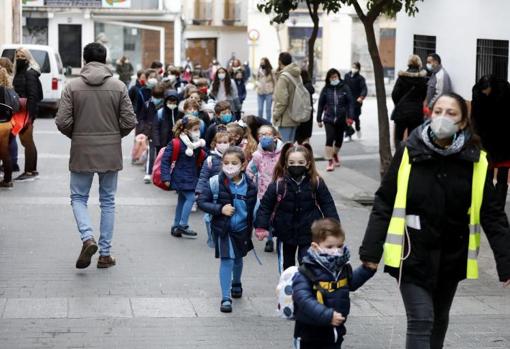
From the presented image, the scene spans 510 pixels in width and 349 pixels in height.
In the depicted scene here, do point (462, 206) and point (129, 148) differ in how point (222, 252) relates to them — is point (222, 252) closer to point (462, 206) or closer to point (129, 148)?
point (462, 206)

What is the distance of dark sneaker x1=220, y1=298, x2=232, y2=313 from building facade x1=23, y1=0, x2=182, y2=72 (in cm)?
3820

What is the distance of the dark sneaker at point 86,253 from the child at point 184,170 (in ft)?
7.15

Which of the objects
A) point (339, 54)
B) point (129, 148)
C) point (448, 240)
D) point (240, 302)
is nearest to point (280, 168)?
point (240, 302)

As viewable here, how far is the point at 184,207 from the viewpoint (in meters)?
11.9

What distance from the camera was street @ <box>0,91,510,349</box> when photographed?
7.69 metres

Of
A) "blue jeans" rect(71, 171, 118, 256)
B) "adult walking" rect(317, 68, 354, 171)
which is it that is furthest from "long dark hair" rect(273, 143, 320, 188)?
Result: "adult walking" rect(317, 68, 354, 171)

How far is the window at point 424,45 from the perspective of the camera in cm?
1994

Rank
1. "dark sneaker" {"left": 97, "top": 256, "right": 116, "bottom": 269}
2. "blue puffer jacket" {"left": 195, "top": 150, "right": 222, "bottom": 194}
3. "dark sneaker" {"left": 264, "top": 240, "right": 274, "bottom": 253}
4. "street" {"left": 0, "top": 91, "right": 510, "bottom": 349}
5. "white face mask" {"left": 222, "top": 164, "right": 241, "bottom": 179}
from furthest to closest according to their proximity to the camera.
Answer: "dark sneaker" {"left": 264, "top": 240, "right": 274, "bottom": 253}, "dark sneaker" {"left": 97, "top": 256, "right": 116, "bottom": 269}, "blue puffer jacket" {"left": 195, "top": 150, "right": 222, "bottom": 194}, "white face mask" {"left": 222, "top": 164, "right": 241, "bottom": 179}, "street" {"left": 0, "top": 91, "right": 510, "bottom": 349}

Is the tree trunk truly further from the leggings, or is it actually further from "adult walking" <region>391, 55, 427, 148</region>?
the leggings

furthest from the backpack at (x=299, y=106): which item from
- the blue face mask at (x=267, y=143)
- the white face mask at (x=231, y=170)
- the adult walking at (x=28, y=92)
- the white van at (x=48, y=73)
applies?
the white van at (x=48, y=73)

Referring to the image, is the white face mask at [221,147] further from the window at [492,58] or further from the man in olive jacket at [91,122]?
the window at [492,58]

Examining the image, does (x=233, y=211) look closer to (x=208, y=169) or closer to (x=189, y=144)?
(x=208, y=169)

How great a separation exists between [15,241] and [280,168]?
408cm

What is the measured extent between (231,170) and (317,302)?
2735 mm
